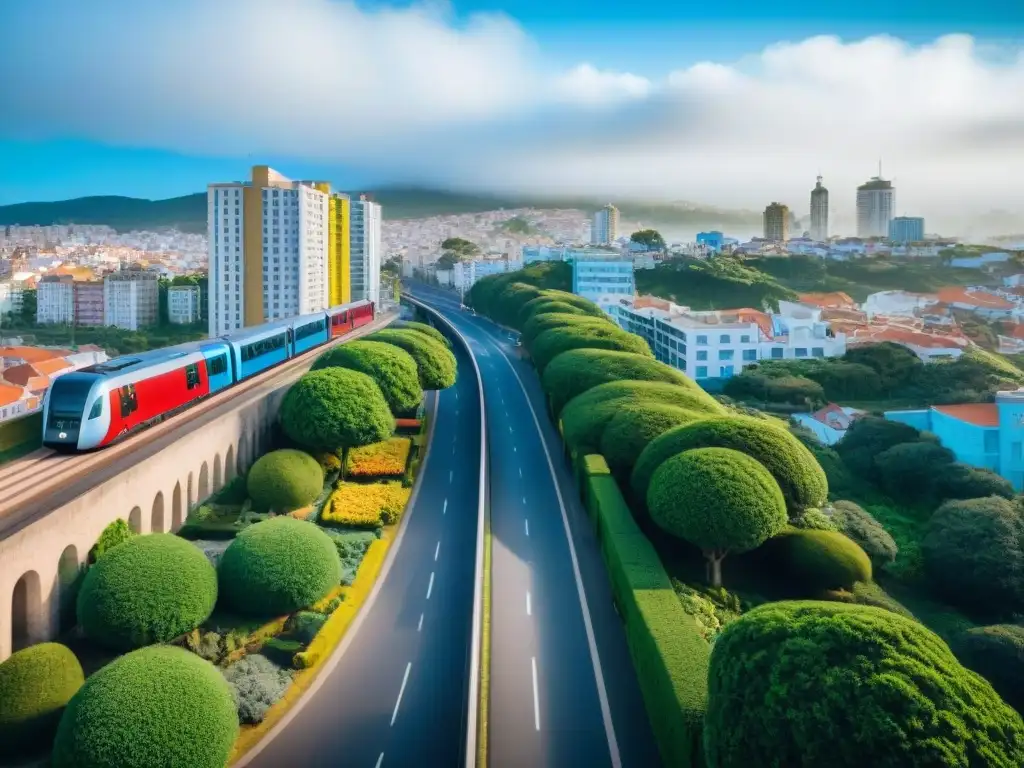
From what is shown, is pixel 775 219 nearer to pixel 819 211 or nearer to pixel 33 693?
pixel 819 211

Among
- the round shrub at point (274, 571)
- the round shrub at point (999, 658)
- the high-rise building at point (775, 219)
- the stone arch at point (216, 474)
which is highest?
the high-rise building at point (775, 219)

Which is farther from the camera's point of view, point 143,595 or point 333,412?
point 333,412

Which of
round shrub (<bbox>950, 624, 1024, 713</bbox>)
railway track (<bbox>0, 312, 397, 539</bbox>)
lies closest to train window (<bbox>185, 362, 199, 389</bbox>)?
railway track (<bbox>0, 312, 397, 539</bbox>)

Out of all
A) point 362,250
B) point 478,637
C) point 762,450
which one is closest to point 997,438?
point 762,450

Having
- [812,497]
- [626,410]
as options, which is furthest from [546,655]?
[626,410]

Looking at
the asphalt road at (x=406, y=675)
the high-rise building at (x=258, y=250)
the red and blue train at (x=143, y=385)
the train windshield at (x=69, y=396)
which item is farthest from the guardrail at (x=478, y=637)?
the high-rise building at (x=258, y=250)

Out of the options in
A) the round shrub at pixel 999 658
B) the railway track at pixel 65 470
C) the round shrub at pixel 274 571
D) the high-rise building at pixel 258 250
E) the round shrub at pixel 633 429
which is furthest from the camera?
the high-rise building at pixel 258 250

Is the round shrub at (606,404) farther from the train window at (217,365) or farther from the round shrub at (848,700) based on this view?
the round shrub at (848,700)
